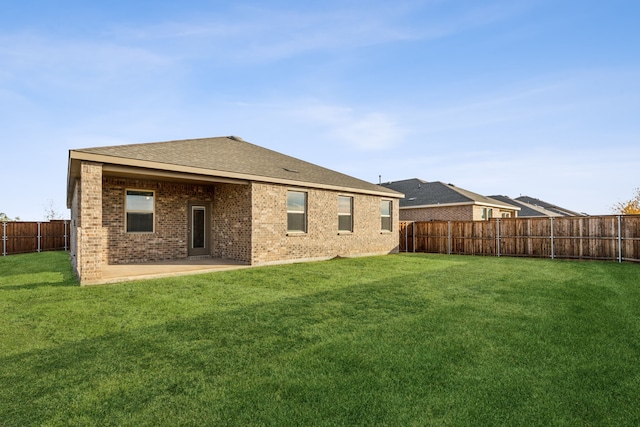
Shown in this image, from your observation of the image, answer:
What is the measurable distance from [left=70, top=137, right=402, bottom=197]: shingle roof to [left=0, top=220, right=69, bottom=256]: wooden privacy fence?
1354 cm

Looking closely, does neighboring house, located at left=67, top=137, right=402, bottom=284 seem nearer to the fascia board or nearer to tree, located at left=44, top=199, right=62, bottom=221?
the fascia board

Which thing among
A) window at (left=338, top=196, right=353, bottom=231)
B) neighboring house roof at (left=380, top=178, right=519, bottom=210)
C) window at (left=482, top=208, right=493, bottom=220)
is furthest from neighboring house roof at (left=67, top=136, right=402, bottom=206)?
window at (left=482, top=208, right=493, bottom=220)

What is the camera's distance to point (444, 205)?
22.5m

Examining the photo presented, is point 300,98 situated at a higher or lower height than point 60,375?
higher

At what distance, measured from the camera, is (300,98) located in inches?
565

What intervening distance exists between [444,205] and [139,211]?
18.7 metres

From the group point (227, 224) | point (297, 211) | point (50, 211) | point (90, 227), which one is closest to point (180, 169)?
point (90, 227)

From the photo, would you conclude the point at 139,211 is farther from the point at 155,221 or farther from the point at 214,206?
the point at 214,206

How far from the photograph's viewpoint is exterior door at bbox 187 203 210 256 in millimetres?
12656

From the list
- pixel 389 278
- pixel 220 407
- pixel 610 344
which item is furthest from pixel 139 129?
pixel 610 344

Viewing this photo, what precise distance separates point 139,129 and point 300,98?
7726mm

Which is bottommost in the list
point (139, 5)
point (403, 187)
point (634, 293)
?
point (634, 293)

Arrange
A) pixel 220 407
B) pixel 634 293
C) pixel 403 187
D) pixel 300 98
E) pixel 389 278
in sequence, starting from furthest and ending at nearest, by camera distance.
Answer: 1. pixel 403 187
2. pixel 300 98
3. pixel 389 278
4. pixel 634 293
5. pixel 220 407

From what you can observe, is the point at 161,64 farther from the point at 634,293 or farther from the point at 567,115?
the point at 567,115
